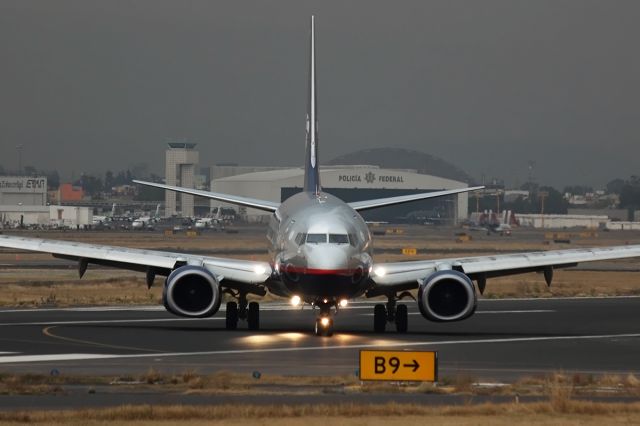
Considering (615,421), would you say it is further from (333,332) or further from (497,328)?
(497,328)

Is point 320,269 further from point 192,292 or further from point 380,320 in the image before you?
point 380,320

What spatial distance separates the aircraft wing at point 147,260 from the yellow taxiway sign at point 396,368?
49.2ft

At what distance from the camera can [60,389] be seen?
27.1m

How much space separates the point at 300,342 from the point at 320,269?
7.60 ft

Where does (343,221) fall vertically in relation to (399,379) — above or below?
above

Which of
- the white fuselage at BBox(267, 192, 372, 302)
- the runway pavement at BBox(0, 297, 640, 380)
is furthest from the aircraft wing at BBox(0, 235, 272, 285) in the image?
the runway pavement at BBox(0, 297, 640, 380)

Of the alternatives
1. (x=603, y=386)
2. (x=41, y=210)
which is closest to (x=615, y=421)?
(x=603, y=386)

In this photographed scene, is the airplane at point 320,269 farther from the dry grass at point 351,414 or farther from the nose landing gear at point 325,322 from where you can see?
the dry grass at point 351,414

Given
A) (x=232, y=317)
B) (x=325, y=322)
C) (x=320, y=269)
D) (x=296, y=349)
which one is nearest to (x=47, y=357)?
(x=296, y=349)

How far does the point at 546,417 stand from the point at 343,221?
17446mm

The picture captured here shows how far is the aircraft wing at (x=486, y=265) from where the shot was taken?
43.1m

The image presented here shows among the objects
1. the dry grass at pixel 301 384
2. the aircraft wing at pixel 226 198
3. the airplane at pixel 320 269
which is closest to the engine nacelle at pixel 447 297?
the airplane at pixel 320 269

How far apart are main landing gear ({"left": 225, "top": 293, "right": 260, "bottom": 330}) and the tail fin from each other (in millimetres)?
5588

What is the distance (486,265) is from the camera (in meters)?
44.6
